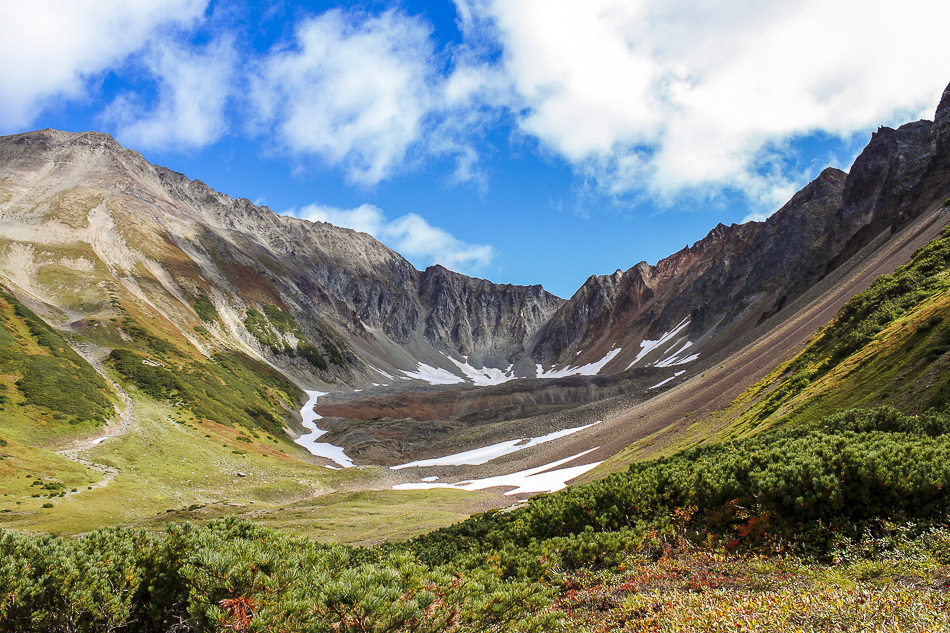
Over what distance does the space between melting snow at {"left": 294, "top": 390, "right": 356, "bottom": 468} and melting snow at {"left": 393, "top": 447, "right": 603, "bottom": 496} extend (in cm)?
2313

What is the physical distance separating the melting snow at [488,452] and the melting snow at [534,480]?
10875 millimetres

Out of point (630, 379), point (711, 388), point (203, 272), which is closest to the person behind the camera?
point (711, 388)

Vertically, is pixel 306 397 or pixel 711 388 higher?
pixel 306 397

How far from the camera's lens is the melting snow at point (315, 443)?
77.9m

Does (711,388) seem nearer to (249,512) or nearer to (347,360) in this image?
(249,512)

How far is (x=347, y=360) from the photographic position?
177750mm

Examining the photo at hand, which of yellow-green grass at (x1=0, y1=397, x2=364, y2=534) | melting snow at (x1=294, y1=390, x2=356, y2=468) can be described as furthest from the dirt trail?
melting snow at (x1=294, y1=390, x2=356, y2=468)

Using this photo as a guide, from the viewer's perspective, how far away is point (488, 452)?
2707 inches

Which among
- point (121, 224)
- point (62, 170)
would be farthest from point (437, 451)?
point (62, 170)

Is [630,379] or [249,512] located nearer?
[249,512]

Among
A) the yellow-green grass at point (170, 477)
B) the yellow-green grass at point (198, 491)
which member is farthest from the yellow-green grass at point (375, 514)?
the yellow-green grass at point (170, 477)

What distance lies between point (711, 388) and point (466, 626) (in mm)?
48470

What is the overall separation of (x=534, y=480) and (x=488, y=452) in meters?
24.9

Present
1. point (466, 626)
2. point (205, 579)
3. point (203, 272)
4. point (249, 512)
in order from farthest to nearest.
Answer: point (203, 272), point (249, 512), point (466, 626), point (205, 579)
